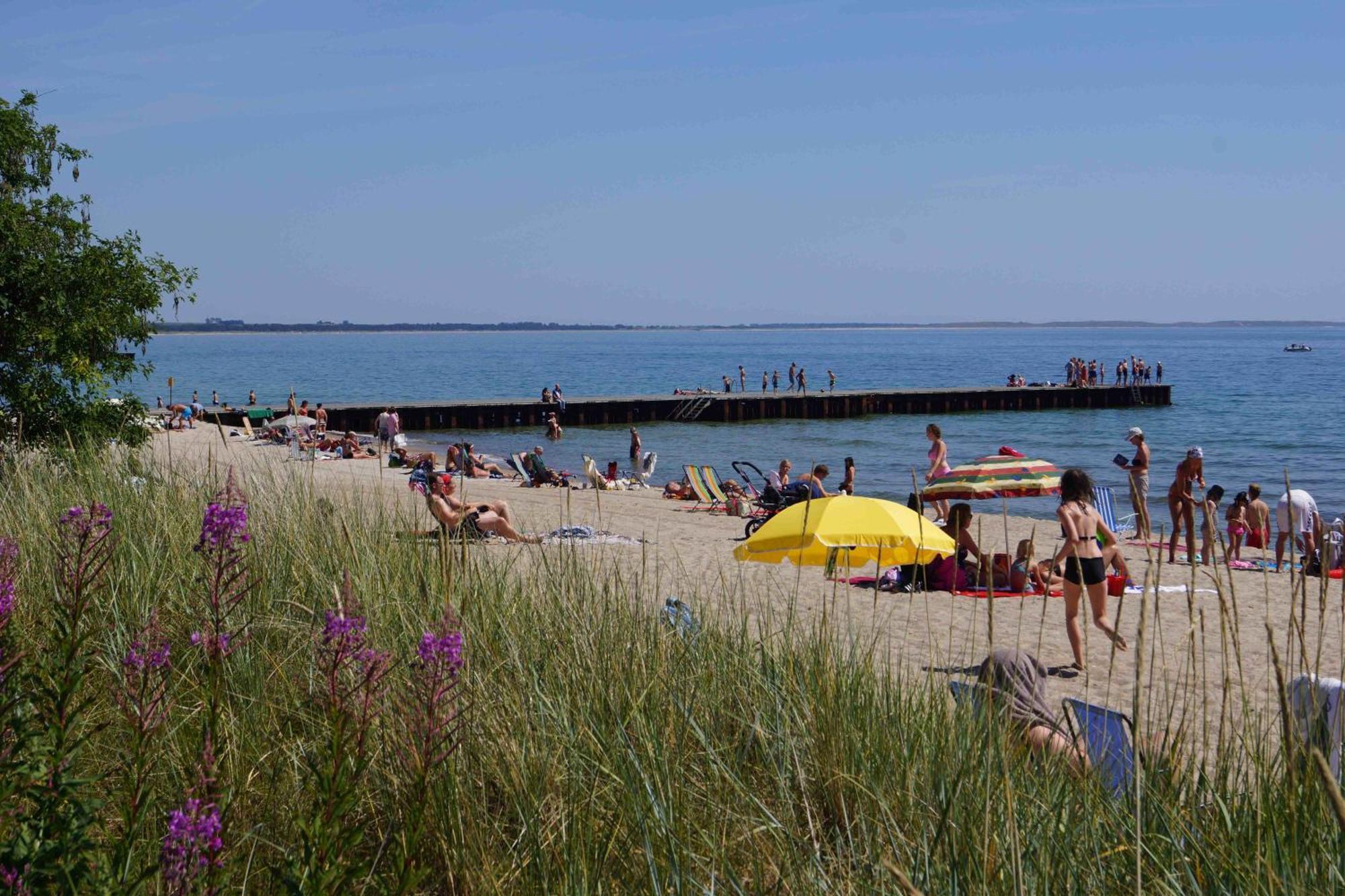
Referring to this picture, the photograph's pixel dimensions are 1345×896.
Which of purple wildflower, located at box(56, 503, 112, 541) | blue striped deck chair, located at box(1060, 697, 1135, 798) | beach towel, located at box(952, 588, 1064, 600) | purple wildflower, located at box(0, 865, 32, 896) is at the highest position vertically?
purple wildflower, located at box(56, 503, 112, 541)

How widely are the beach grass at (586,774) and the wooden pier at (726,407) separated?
40862 mm

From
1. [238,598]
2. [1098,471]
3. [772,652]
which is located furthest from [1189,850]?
[1098,471]

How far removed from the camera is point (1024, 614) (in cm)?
1169

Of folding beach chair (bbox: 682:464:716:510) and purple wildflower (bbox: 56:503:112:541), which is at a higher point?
purple wildflower (bbox: 56:503:112:541)

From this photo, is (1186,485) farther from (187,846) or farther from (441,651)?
(187,846)

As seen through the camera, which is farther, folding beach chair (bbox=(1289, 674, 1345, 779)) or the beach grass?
folding beach chair (bbox=(1289, 674, 1345, 779))

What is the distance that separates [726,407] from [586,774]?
51.4m

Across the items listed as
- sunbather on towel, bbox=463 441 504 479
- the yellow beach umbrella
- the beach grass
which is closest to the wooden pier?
sunbather on towel, bbox=463 441 504 479

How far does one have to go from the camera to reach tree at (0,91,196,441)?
12203 millimetres

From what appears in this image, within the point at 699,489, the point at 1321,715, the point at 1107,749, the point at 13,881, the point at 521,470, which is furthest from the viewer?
the point at 521,470

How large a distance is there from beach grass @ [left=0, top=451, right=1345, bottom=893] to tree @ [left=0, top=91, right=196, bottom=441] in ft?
27.9

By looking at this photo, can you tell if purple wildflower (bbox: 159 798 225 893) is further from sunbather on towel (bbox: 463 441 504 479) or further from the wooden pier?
the wooden pier

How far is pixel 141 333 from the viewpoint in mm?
13172

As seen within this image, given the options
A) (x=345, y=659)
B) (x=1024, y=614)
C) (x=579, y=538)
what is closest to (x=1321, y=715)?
(x=345, y=659)
